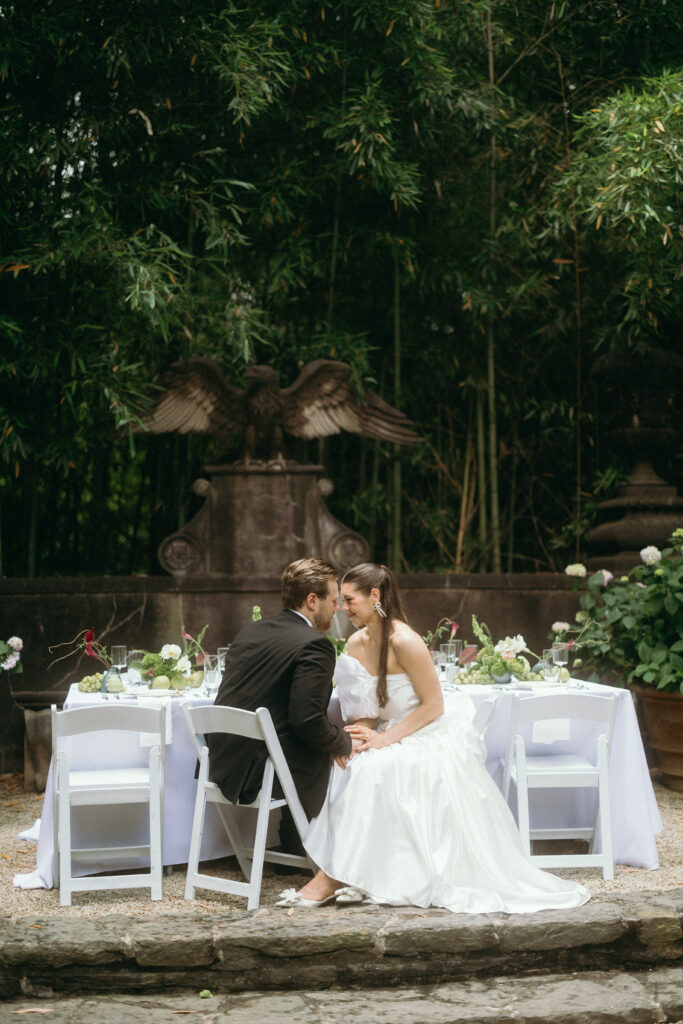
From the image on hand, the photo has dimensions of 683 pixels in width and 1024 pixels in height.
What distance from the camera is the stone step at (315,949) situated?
3.10 m

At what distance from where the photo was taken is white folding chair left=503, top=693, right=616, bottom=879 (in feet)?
12.4

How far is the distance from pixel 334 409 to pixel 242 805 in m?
3.38

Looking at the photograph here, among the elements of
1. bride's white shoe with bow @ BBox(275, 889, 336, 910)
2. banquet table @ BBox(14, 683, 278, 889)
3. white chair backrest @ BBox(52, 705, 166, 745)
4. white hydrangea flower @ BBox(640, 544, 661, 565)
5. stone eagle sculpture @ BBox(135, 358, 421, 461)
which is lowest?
bride's white shoe with bow @ BBox(275, 889, 336, 910)

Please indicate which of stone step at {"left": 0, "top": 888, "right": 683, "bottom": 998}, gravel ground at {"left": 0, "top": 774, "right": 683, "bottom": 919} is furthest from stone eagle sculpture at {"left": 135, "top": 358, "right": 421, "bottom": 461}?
stone step at {"left": 0, "top": 888, "right": 683, "bottom": 998}

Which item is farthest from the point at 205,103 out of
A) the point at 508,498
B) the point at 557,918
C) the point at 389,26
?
the point at 557,918

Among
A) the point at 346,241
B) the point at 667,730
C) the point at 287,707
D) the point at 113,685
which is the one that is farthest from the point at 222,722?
the point at 346,241

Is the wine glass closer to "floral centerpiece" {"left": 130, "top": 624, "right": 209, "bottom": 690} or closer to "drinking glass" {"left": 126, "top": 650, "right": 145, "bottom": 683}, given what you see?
"floral centerpiece" {"left": 130, "top": 624, "right": 209, "bottom": 690}

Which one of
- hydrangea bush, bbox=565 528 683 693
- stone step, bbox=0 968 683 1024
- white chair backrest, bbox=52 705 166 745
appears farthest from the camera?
hydrangea bush, bbox=565 528 683 693

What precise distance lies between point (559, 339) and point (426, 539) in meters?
1.64

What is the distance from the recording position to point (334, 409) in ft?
21.4

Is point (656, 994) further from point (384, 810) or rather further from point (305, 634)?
point (305, 634)

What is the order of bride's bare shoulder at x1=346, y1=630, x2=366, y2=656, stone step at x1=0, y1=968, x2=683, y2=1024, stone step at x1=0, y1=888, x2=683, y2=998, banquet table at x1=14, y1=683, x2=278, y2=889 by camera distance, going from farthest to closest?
banquet table at x1=14, y1=683, x2=278, y2=889 → bride's bare shoulder at x1=346, y1=630, x2=366, y2=656 → stone step at x1=0, y1=888, x2=683, y2=998 → stone step at x1=0, y1=968, x2=683, y2=1024

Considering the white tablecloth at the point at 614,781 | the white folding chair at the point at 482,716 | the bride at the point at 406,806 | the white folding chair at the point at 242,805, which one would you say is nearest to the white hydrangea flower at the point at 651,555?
the white tablecloth at the point at 614,781

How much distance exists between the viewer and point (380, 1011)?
289cm
